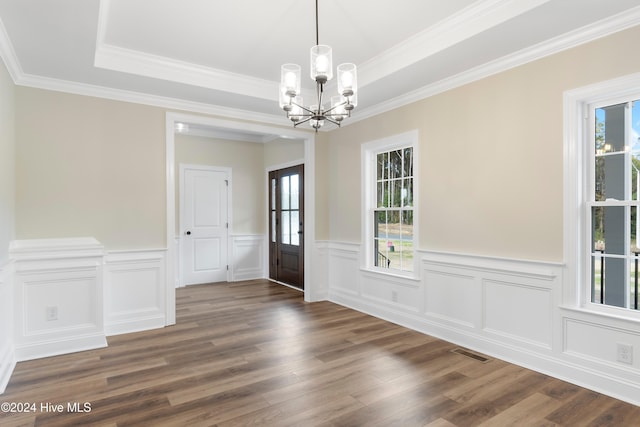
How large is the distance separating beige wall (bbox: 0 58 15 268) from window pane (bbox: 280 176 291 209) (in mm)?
4015

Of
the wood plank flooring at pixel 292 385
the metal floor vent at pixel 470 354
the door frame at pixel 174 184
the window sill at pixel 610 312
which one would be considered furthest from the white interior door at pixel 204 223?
the window sill at pixel 610 312

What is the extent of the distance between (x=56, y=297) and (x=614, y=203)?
15.8ft

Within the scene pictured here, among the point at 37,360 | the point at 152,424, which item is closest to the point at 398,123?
the point at 152,424

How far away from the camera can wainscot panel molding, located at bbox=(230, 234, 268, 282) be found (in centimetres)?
714

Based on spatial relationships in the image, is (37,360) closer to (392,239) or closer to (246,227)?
(392,239)

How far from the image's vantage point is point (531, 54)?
304 centimetres

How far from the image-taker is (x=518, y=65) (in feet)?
10.4

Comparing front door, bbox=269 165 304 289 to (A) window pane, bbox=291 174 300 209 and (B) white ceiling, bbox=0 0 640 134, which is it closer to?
(A) window pane, bbox=291 174 300 209

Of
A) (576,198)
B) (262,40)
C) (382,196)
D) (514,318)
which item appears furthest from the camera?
(382,196)

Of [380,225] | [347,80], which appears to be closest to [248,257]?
[380,225]

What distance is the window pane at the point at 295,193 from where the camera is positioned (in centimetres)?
646

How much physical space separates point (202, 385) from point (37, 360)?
1.71 metres

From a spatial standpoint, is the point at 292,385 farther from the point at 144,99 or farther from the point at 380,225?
the point at 144,99

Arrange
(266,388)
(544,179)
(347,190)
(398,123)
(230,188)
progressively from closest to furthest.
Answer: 1. (266,388)
2. (544,179)
3. (398,123)
4. (347,190)
5. (230,188)
